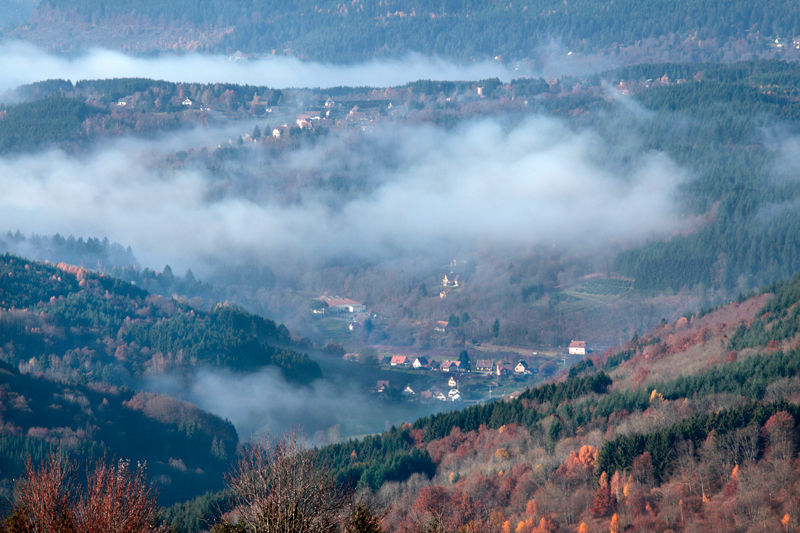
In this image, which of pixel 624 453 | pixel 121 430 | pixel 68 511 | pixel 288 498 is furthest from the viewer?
pixel 121 430

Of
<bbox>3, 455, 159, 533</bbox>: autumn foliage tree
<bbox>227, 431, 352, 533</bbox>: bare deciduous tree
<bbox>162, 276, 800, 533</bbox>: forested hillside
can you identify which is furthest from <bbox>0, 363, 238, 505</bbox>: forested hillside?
<bbox>3, 455, 159, 533</bbox>: autumn foliage tree

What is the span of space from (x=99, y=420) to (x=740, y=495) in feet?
322

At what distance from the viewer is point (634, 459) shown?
9206 centimetres

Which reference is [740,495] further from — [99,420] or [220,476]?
[99,420]

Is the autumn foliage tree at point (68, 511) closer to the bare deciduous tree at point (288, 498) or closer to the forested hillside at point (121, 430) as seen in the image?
the bare deciduous tree at point (288, 498)

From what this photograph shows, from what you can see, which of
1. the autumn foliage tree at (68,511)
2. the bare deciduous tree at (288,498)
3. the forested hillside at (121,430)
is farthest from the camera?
the forested hillside at (121,430)

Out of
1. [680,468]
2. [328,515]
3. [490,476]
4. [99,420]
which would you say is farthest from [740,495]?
[99,420]

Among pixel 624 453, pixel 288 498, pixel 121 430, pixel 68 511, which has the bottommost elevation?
pixel 121 430

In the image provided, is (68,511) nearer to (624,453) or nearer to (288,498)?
(288,498)

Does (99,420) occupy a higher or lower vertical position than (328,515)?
lower

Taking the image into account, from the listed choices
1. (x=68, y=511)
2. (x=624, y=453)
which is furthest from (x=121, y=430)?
(x=68, y=511)

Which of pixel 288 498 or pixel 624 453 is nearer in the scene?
pixel 288 498

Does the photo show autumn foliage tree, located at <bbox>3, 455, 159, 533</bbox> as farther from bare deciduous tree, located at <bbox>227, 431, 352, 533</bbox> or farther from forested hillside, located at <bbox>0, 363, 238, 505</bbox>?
forested hillside, located at <bbox>0, 363, 238, 505</bbox>

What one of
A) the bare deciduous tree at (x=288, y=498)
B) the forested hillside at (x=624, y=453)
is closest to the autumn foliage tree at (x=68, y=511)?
the bare deciduous tree at (x=288, y=498)
